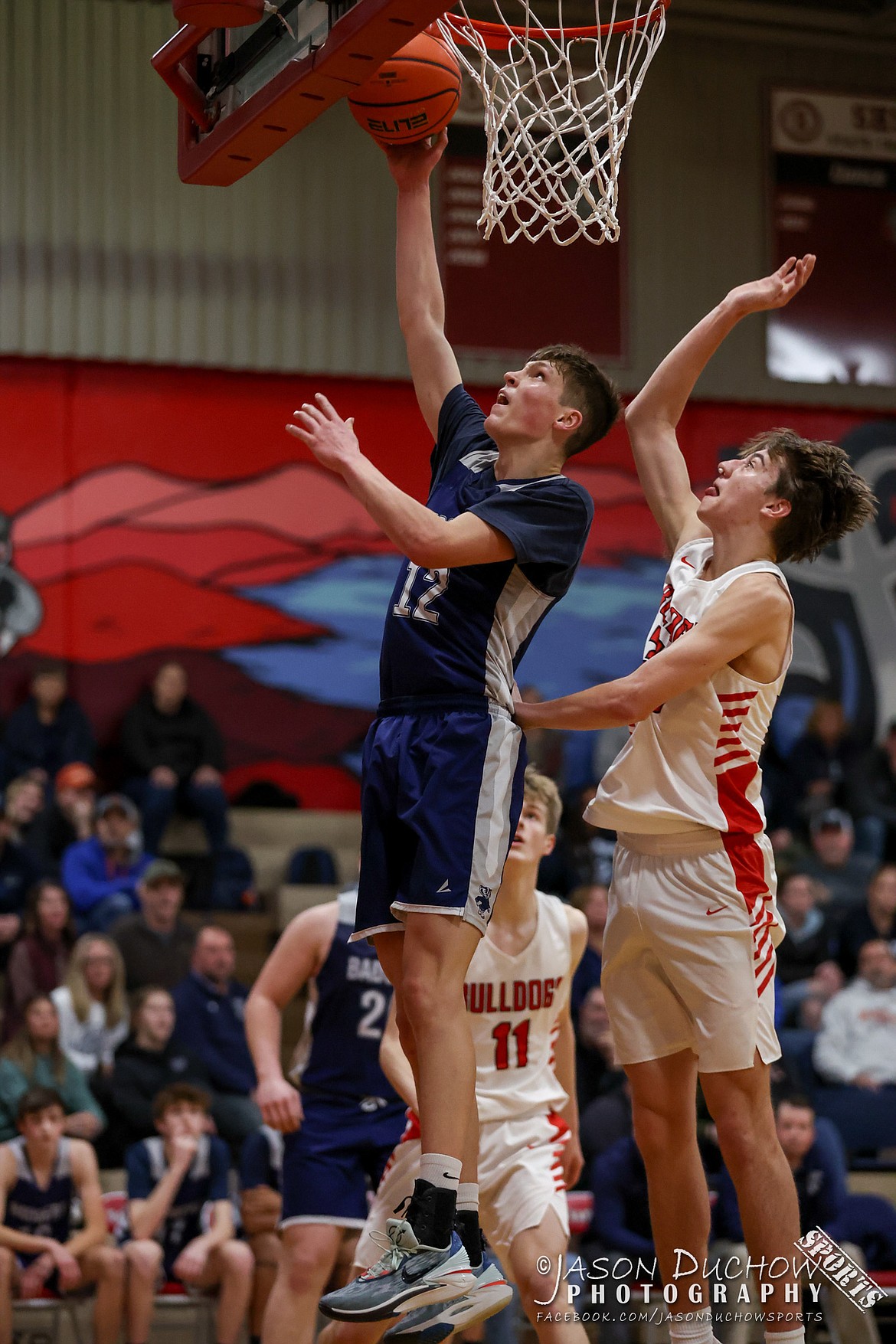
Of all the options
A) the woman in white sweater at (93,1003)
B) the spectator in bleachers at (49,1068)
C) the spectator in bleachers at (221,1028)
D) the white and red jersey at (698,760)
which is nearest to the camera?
the white and red jersey at (698,760)

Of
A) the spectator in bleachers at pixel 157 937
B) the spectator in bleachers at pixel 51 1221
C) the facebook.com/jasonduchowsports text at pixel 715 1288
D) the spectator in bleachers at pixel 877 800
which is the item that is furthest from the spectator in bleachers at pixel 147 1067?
the spectator in bleachers at pixel 877 800

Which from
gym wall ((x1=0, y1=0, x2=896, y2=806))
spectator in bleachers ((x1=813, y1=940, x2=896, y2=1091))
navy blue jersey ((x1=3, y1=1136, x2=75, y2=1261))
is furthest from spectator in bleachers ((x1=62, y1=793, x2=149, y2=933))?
spectator in bleachers ((x1=813, y1=940, x2=896, y2=1091))

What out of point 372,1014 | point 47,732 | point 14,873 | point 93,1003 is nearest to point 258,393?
point 47,732

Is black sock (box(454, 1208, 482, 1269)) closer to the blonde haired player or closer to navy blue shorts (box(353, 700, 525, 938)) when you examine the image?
navy blue shorts (box(353, 700, 525, 938))

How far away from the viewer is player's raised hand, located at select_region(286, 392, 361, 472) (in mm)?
4109

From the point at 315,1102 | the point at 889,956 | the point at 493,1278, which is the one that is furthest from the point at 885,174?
the point at 493,1278

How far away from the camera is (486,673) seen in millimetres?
4293

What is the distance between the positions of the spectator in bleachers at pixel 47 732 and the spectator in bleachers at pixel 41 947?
5.16ft

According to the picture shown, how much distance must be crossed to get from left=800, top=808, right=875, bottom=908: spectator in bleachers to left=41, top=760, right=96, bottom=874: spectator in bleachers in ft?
18.7

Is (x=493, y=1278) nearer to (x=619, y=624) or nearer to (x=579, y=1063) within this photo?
(x=579, y=1063)

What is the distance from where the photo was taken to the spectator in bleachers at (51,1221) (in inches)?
322

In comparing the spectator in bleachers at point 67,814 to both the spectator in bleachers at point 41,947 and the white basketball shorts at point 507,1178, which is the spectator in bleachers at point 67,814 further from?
the white basketball shorts at point 507,1178

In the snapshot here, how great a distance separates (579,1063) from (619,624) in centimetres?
502

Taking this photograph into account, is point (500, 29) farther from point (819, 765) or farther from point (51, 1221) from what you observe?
point (819, 765)
